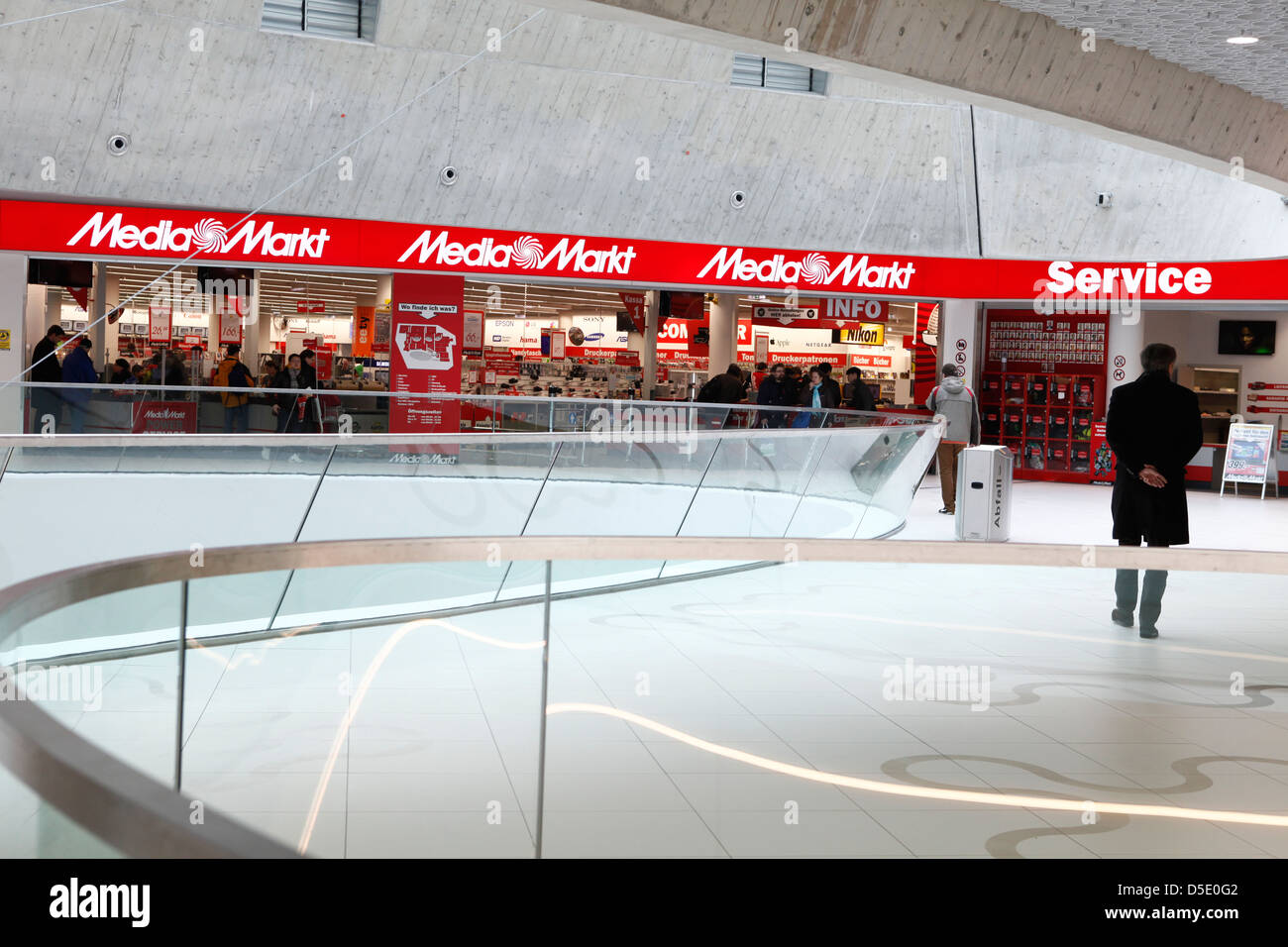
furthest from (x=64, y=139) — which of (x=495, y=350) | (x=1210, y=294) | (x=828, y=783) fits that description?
(x=1210, y=294)

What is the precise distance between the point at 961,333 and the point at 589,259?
19.7 ft

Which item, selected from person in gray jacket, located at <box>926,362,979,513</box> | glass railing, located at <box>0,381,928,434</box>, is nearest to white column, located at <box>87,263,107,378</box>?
glass railing, located at <box>0,381,928,434</box>

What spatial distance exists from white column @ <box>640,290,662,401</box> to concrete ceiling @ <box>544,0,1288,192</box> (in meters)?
10.6

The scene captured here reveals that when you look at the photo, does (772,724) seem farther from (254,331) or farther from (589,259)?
(254,331)

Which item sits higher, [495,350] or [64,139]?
[64,139]

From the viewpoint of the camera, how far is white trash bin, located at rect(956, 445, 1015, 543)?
11.2 meters

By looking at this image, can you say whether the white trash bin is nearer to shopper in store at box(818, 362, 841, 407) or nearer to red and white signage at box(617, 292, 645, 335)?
shopper in store at box(818, 362, 841, 407)

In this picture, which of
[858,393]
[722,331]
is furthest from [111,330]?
[858,393]

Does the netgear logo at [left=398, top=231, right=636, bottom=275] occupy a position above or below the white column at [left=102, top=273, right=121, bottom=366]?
above

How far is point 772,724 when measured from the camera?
14.5 feet
